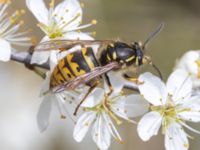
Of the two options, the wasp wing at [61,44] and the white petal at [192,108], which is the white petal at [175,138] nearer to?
the white petal at [192,108]

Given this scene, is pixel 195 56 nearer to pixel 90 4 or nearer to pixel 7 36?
pixel 7 36

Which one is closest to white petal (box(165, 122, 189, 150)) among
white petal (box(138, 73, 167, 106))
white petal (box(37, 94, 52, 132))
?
white petal (box(138, 73, 167, 106))

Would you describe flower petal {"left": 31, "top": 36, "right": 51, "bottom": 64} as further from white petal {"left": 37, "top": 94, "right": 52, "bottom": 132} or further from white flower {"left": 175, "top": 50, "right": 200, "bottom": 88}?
white flower {"left": 175, "top": 50, "right": 200, "bottom": 88}

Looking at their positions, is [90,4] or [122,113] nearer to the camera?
[122,113]

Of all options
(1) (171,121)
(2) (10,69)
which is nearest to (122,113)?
(1) (171,121)

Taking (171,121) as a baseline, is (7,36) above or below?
above

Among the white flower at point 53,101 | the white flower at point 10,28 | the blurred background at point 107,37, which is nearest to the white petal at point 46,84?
the white flower at point 53,101

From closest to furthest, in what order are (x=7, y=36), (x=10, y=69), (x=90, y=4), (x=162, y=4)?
1. (x=7, y=36)
2. (x=10, y=69)
3. (x=90, y=4)
4. (x=162, y=4)

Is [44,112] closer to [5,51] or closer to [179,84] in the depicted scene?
[5,51]
